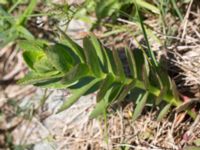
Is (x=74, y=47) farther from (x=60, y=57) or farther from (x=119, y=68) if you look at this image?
(x=119, y=68)

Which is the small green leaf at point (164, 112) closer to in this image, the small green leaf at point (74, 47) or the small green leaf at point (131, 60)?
the small green leaf at point (131, 60)

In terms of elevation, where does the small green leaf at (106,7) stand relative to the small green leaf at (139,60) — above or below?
above

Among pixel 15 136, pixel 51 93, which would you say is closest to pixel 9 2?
pixel 51 93

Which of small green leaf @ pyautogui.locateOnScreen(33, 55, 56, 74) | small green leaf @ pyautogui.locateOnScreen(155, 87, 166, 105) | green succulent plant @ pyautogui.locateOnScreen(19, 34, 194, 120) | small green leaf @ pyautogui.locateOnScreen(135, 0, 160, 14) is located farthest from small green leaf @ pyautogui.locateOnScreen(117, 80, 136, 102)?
small green leaf @ pyautogui.locateOnScreen(135, 0, 160, 14)

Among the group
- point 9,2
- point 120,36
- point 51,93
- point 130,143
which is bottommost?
point 130,143

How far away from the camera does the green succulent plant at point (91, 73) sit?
142 centimetres

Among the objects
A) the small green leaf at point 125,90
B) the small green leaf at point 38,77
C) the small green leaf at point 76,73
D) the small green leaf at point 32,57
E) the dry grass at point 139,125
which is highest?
the small green leaf at point 32,57

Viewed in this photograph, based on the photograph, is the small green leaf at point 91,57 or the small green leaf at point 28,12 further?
the small green leaf at point 28,12

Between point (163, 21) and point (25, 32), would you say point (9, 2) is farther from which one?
point (163, 21)

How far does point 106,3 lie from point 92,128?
1.80ft

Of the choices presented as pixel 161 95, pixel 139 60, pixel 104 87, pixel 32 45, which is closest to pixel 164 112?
pixel 161 95

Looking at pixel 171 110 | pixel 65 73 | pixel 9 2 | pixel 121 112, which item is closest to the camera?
pixel 65 73

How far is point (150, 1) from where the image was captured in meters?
2.00

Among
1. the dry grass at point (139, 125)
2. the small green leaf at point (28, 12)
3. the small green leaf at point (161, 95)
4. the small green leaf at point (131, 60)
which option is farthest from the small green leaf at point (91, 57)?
the small green leaf at point (28, 12)
